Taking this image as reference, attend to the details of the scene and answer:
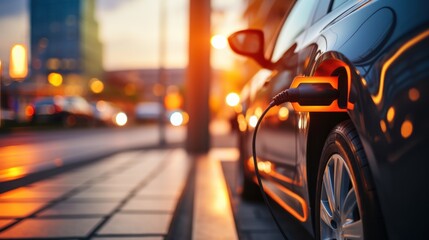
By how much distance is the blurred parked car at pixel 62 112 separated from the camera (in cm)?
2744

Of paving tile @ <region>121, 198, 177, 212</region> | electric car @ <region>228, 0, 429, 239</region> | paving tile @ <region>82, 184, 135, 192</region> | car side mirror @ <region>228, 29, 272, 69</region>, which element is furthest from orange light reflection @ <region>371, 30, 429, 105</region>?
paving tile @ <region>82, 184, 135, 192</region>

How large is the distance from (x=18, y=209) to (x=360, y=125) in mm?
3704

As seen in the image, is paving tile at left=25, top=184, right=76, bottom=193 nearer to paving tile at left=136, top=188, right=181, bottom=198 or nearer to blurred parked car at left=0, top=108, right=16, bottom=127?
paving tile at left=136, top=188, right=181, bottom=198

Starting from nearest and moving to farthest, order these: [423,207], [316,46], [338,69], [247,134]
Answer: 1. [423,207]
2. [338,69]
3. [316,46]
4. [247,134]

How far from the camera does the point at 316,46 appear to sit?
2.52 meters

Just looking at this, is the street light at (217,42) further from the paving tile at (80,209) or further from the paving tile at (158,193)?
the paving tile at (80,209)

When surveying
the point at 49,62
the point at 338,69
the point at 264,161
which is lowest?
the point at 264,161

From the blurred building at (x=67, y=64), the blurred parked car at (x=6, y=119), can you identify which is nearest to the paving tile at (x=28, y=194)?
the blurred parked car at (x=6, y=119)

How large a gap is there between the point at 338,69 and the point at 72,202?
3.50 metres

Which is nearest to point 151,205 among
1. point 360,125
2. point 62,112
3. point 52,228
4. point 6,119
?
point 52,228

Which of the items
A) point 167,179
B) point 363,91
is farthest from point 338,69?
point 167,179

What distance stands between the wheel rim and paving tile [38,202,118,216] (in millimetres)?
2641

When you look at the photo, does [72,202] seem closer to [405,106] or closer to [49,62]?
[405,106]

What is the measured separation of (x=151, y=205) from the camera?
486 cm
